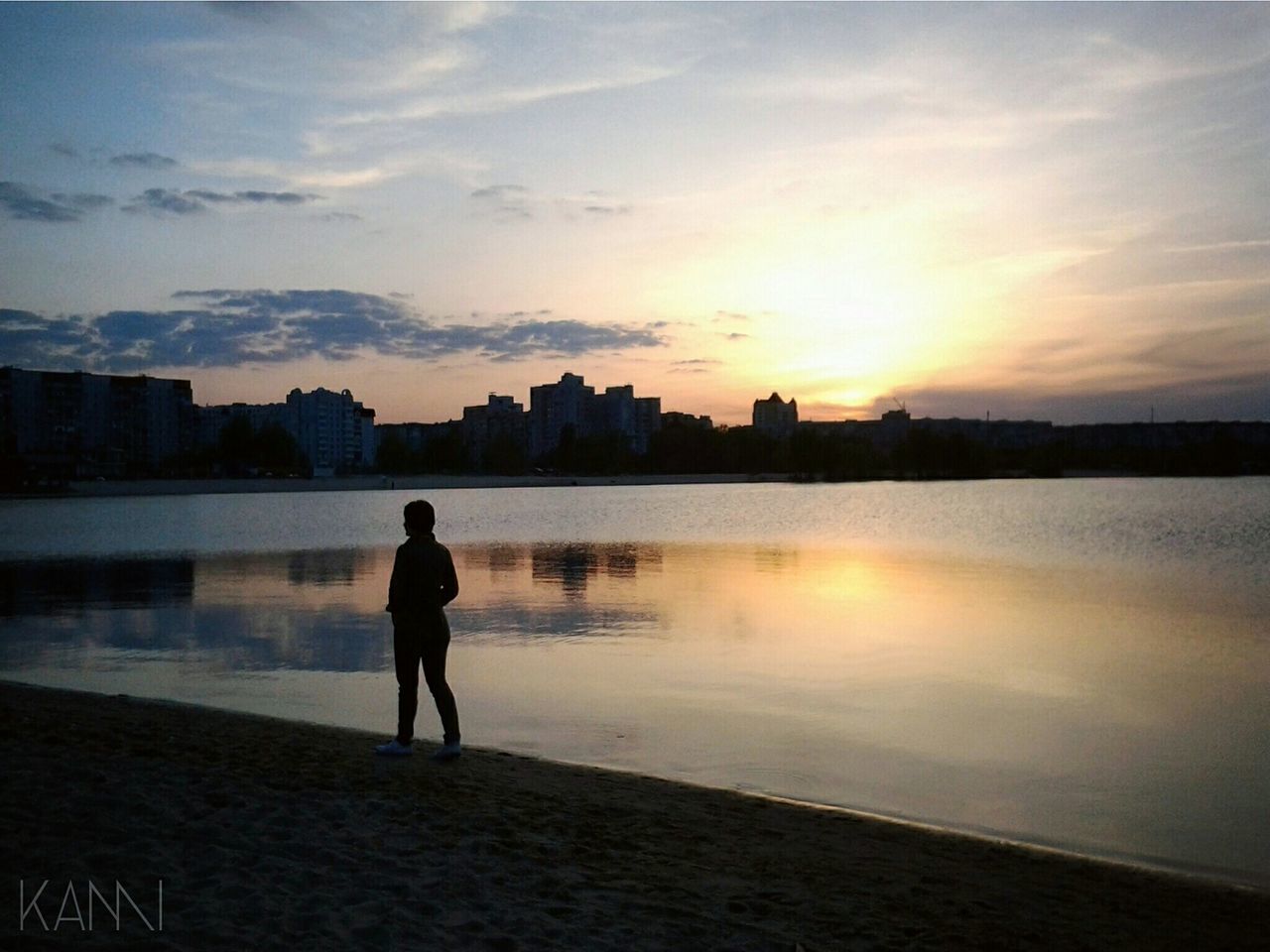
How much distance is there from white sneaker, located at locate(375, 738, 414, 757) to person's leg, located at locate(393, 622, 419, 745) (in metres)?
0.04

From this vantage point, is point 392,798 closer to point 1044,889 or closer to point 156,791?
point 156,791

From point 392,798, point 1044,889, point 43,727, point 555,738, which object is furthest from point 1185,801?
point 43,727

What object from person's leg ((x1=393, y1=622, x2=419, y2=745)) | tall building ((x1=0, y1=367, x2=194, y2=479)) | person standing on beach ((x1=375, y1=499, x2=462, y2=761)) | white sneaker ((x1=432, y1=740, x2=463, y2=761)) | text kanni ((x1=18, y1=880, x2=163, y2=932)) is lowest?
white sneaker ((x1=432, y1=740, x2=463, y2=761))

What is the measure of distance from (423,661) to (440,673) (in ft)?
0.70

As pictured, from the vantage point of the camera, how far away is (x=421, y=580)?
8.76 m

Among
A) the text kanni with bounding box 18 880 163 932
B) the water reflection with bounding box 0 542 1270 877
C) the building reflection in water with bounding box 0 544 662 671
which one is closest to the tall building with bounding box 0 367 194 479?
the building reflection in water with bounding box 0 544 662 671

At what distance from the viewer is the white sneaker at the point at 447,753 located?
9.06 metres

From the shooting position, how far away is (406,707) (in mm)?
9172

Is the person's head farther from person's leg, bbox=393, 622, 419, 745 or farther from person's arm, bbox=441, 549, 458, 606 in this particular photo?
person's leg, bbox=393, 622, 419, 745

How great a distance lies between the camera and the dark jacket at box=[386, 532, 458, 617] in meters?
8.73

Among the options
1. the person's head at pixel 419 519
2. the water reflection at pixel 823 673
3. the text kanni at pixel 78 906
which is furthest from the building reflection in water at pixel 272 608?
the text kanni at pixel 78 906

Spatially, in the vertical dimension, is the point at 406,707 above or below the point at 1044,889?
above

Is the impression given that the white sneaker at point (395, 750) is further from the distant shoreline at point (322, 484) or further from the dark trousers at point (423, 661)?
the distant shoreline at point (322, 484)

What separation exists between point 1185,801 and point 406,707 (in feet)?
23.4
